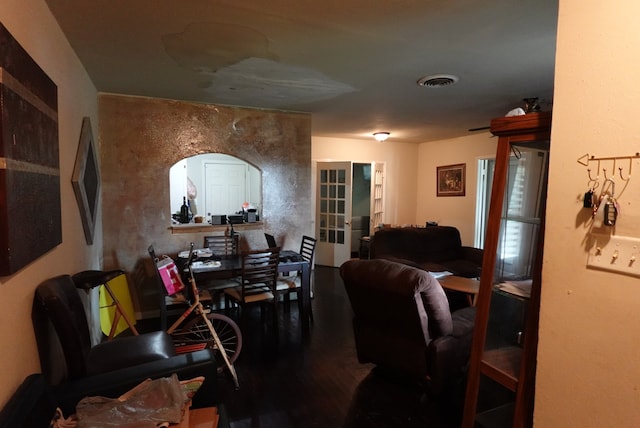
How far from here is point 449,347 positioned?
214 centimetres

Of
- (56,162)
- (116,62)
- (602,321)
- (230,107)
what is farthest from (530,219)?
(230,107)

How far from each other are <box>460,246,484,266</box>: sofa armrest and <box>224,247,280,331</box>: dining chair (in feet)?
9.77

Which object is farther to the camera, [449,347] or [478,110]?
[478,110]

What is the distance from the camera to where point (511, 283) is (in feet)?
5.43

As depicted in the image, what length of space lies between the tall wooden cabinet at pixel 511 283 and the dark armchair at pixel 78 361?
4.33ft

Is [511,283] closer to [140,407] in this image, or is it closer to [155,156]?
[140,407]

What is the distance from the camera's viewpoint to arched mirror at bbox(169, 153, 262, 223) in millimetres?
6266

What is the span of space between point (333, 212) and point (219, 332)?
3528 mm

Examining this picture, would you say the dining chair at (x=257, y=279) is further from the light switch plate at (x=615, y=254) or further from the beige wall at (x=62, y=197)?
the light switch plate at (x=615, y=254)

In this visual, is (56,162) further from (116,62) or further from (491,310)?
(491,310)

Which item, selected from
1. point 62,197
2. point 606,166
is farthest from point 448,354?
point 62,197

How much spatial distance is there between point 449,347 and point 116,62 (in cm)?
306

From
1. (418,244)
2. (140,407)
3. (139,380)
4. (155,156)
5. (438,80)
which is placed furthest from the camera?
(418,244)

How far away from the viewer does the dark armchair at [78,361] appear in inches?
59.7
